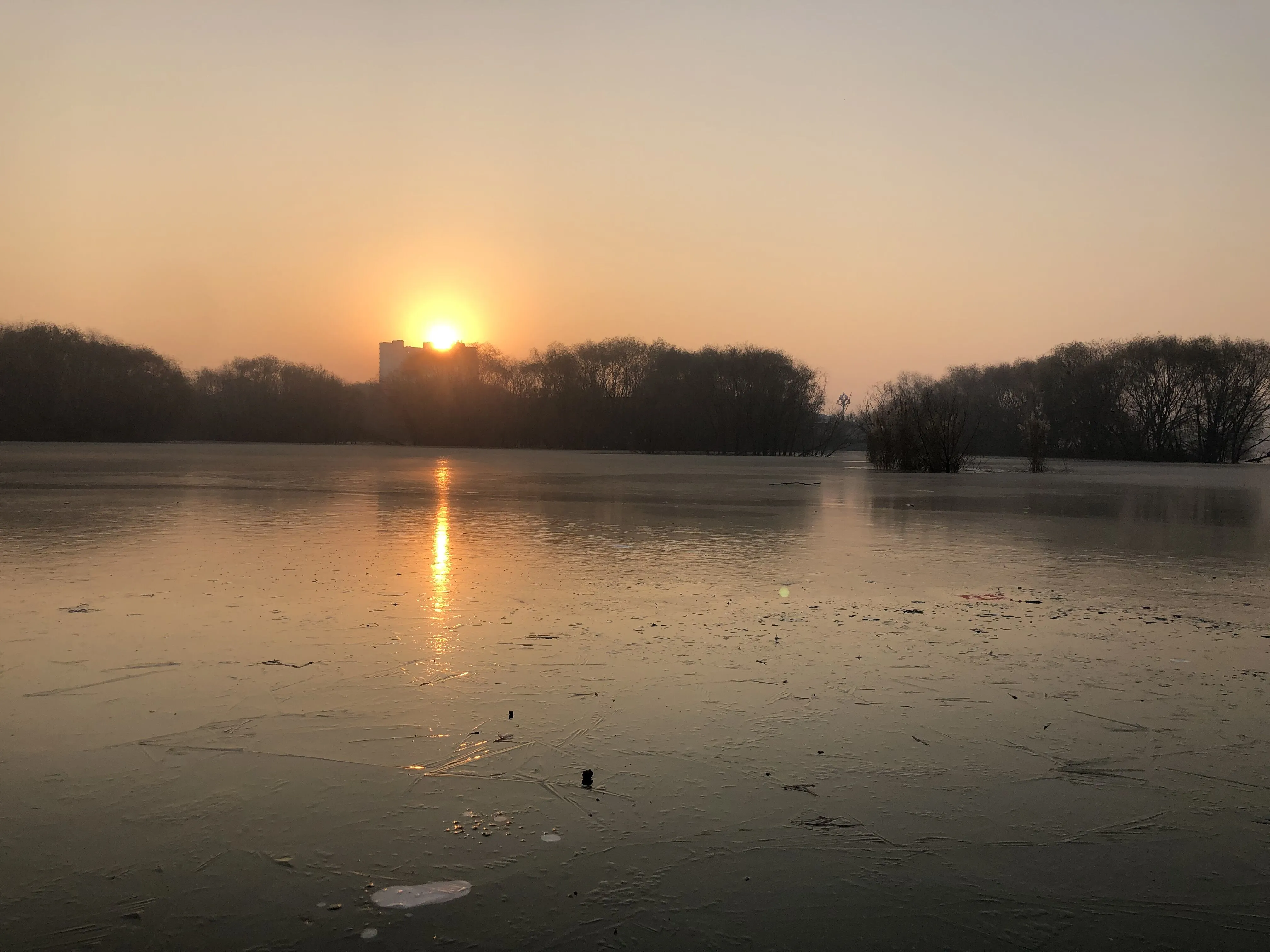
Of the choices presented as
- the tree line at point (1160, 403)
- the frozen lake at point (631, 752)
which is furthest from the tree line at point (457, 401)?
the frozen lake at point (631, 752)

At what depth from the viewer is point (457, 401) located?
8700 cm

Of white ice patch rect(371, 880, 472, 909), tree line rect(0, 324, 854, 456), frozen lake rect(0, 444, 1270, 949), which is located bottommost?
white ice patch rect(371, 880, 472, 909)

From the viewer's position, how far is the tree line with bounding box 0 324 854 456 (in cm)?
7044

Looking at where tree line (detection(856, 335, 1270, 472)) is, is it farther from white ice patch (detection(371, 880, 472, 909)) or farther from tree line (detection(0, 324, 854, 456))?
white ice patch (detection(371, 880, 472, 909))

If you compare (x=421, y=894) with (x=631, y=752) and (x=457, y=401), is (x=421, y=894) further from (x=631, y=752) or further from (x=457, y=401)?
(x=457, y=401)

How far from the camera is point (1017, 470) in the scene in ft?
115

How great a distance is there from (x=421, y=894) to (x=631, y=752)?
110 cm

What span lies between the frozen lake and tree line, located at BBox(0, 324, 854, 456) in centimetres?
5655

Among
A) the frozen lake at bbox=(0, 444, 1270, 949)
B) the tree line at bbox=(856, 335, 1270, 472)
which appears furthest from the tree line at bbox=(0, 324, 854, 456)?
the frozen lake at bbox=(0, 444, 1270, 949)

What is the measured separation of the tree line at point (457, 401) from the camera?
7044 cm

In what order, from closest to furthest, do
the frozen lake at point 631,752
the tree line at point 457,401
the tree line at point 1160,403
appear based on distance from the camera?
the frozen lake at point 631,752 → the tree line at point 1160,403 → the tree line at point 457,401

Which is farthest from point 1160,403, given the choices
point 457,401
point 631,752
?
point 631,752

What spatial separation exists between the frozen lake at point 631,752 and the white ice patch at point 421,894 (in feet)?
0.11

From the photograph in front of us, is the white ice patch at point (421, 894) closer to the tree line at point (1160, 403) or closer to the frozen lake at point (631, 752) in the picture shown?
the frozen lake at point (631, 752)
